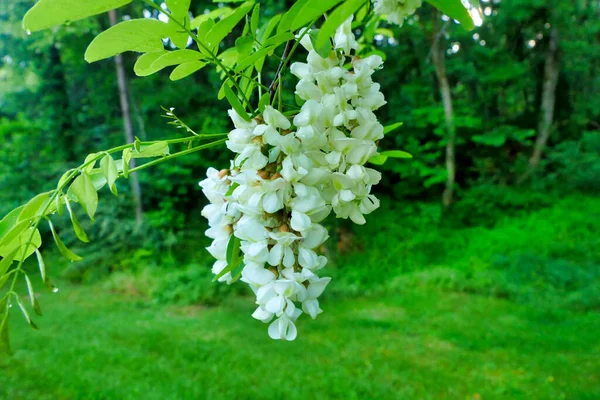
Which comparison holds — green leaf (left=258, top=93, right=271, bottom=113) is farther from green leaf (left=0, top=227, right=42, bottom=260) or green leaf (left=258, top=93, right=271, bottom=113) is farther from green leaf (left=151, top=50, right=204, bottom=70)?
green leaf (left=0, top=227, right=42, bottom=260)

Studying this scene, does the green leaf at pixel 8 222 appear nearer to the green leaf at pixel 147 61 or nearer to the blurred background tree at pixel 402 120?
the green leaf at pixel 147 61

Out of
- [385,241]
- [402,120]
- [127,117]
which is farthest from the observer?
[402,120]

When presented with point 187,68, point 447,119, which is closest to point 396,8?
point 187,68

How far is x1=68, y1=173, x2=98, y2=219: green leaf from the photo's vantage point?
44cm

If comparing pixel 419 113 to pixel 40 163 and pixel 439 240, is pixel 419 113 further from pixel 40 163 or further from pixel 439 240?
pixel 40 163

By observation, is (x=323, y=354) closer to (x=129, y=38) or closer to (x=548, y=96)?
(x=129, y=38)

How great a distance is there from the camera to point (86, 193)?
1.47ft

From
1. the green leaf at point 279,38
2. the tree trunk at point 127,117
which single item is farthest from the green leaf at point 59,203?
the tree trunk at point 127,117

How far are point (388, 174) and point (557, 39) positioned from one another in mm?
3060

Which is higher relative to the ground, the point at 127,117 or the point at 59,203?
the point at 127,117

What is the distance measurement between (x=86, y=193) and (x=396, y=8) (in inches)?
14.6

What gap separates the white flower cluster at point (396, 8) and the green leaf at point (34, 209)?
0.38 metres

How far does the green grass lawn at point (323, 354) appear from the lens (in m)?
2.78

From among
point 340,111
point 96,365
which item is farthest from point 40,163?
point 340,111
